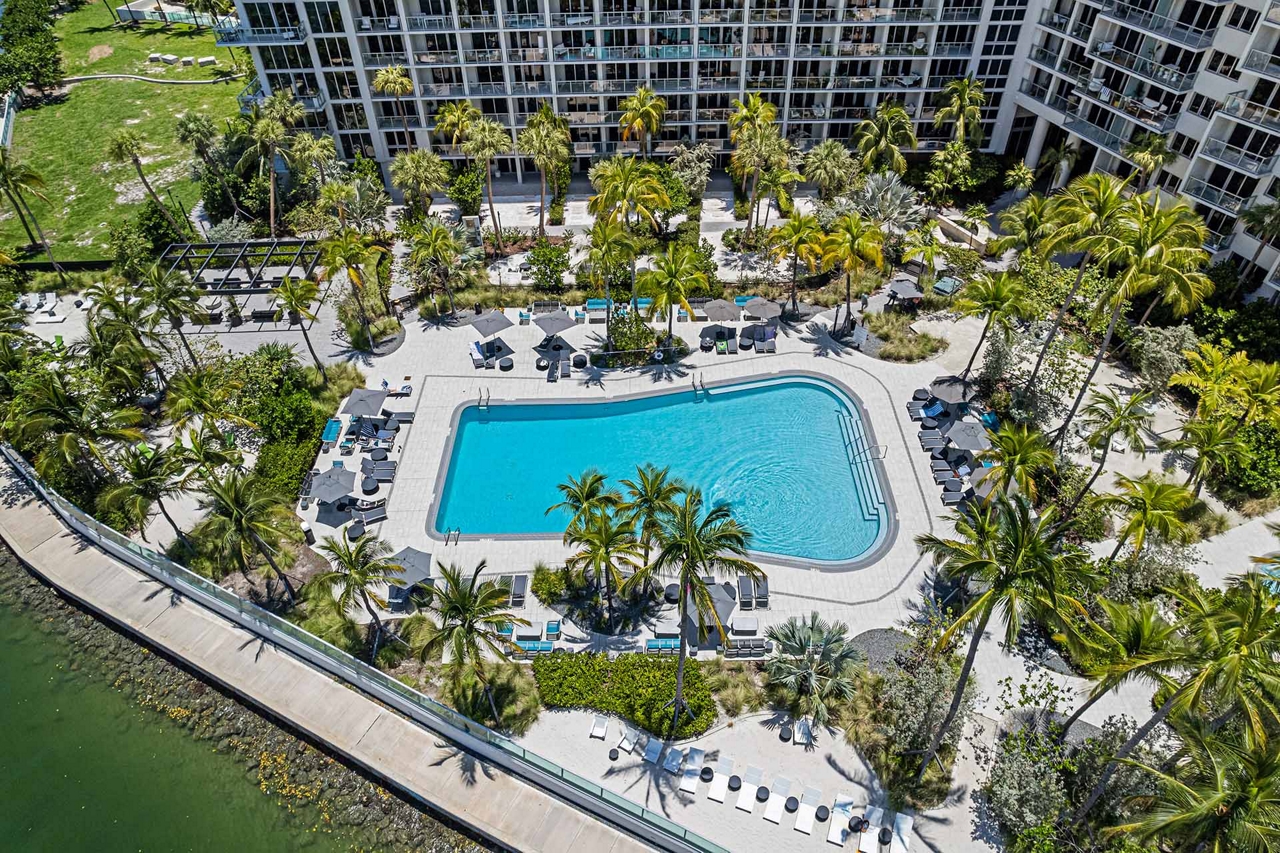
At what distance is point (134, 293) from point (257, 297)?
897 cm

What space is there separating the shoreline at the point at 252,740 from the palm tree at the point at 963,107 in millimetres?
53176

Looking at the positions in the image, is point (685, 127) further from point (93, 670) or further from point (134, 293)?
point (93, 670)

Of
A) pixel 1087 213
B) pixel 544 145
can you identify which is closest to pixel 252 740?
pixel 544 145

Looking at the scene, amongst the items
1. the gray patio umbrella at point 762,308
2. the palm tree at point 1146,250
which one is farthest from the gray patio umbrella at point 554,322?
the palm tree at point 1146,250

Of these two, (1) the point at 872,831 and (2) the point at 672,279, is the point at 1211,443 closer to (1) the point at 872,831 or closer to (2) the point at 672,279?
(1) the point at 872,831

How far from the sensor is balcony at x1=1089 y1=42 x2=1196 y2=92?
4597 cm

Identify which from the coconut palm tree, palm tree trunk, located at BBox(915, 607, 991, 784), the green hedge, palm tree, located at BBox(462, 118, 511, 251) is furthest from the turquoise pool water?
palm tree, located at BBox(462, 118, 511, 251)

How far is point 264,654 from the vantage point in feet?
110

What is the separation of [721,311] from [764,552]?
1745 cm

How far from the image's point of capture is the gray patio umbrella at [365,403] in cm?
4200

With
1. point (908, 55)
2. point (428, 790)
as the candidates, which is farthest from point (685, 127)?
point (428, 790)

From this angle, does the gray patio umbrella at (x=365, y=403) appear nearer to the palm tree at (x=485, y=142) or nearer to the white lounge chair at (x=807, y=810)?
the palm tree at (x=485, y=142)

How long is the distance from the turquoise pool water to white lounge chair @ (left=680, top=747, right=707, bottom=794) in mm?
10379

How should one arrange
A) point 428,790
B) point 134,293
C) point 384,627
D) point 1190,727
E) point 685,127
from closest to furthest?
point 1190,727, point 428,790, point 384,627, point 134,293, point 685,127
